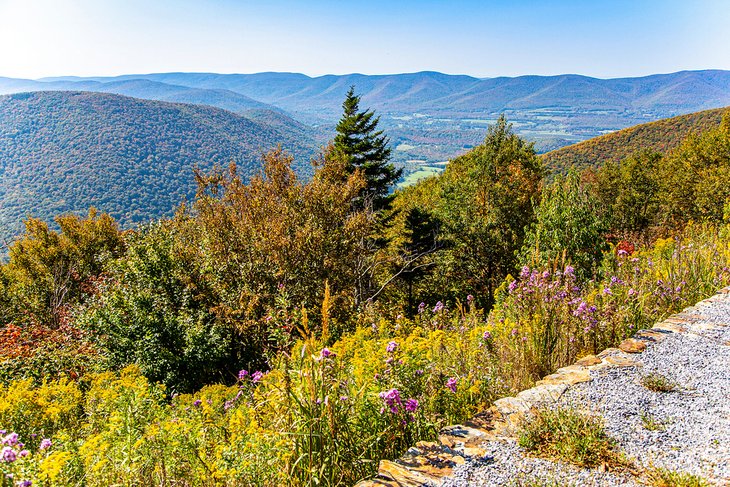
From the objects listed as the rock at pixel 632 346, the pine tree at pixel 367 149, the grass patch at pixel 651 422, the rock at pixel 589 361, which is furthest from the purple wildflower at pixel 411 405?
the pine tree at pixel 367 149

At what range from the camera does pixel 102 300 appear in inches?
378

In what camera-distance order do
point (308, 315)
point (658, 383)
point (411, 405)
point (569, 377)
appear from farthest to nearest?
point (308, 315) → point (569, 377) → point (658, 383) → point (411, 405)

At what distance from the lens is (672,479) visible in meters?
2.20

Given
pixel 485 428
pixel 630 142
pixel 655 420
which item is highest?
pixel 630 142

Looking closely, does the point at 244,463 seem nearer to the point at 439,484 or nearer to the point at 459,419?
the point at 439,484

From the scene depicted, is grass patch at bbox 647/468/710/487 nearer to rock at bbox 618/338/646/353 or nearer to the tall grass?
the tall grass

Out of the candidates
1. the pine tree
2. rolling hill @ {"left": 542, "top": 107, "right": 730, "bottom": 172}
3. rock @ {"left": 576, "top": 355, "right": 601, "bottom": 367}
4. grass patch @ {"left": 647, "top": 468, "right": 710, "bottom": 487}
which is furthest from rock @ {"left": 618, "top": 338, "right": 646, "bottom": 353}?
rolling hill @ {"left": 542, "top": 107, "right": 730, "bottom": 172}

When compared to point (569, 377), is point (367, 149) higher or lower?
higher

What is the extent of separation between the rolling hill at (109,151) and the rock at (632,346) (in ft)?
210

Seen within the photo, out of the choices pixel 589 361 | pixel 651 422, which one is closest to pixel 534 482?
pixel 651 422

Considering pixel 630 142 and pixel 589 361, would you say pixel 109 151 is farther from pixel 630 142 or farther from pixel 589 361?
pixel 589 361

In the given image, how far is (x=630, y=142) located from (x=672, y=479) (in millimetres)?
78182

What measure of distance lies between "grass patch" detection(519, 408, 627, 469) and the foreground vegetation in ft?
1.73

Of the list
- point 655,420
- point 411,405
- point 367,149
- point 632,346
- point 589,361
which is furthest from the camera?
point 367,149
